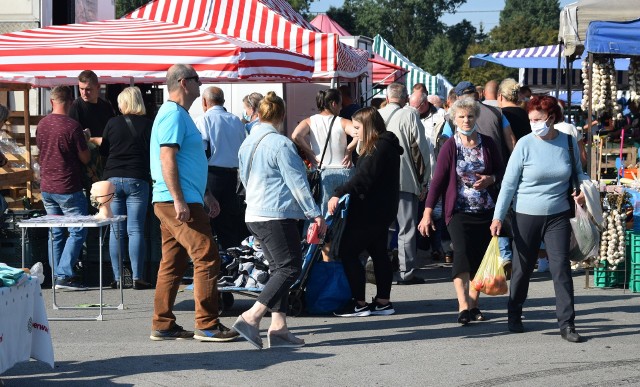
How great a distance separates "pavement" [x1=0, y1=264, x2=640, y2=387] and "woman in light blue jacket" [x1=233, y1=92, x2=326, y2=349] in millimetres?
277

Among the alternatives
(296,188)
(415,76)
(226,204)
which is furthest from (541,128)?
→ (415,76)

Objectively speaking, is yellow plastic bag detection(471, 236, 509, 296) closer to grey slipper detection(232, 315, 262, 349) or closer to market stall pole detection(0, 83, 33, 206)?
grey slipper detection(232, 315, 262, 349)

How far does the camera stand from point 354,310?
31.6 ft

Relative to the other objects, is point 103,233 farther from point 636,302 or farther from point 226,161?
point 636,302

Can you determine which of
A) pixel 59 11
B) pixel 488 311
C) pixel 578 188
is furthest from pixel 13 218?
pixel 59 11

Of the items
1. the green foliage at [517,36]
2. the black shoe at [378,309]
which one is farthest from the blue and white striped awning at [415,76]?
the green foliage at [517,36]

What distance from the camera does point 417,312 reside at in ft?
32.2

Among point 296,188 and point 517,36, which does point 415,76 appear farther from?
point 517,36

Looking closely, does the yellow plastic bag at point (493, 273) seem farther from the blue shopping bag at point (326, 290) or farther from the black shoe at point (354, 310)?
A: the blue shopping bag at point (326, 290)

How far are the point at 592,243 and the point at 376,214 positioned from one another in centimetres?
194

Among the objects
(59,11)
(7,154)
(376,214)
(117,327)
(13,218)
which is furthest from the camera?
(59,11)

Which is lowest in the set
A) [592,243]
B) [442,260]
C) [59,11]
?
[442,260]

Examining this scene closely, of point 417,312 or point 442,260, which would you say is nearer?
point 417,312

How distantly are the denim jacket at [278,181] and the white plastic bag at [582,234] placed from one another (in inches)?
80.5
